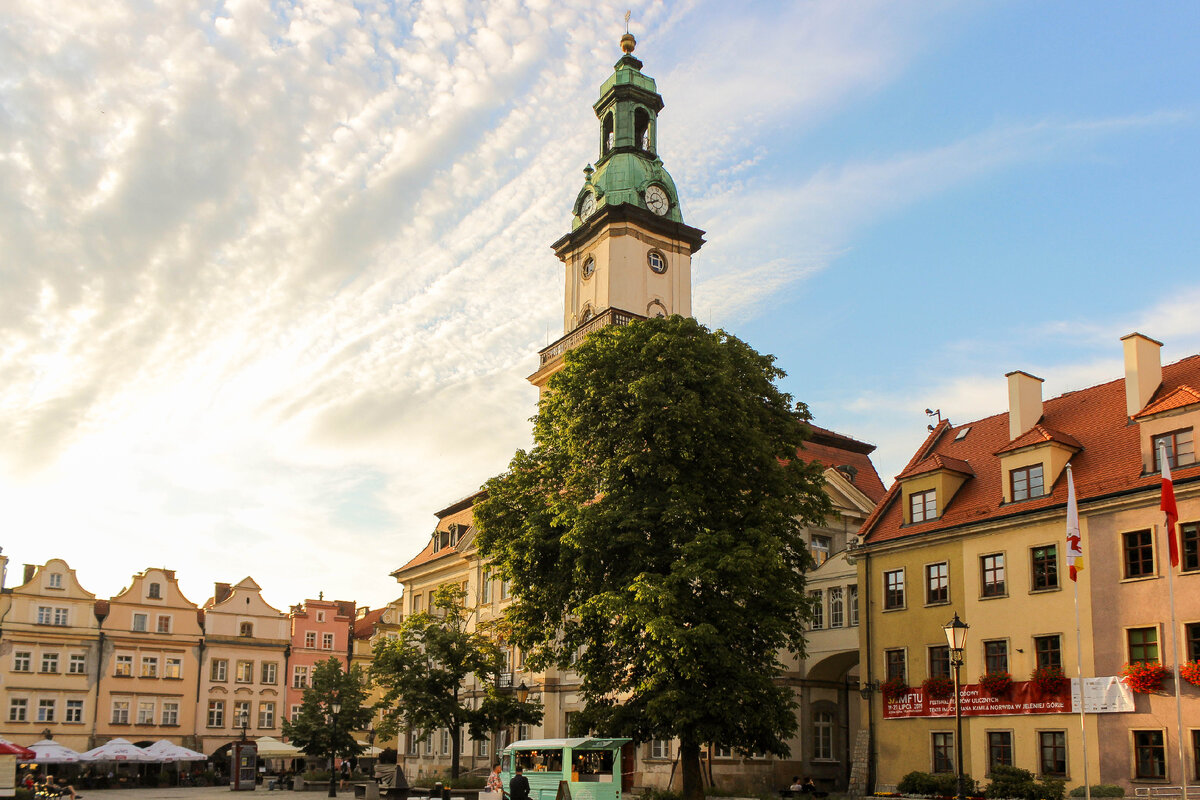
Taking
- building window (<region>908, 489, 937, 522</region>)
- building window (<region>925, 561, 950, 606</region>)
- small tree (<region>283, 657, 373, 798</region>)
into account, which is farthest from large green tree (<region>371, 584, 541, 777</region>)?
small tree (<region>283, 657, 373, 798</region>)

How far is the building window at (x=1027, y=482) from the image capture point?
3122cm

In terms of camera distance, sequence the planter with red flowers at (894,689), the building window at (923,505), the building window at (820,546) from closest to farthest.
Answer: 1. the planter with red flowers at (894,689)
2. the building window at (923,505)
3. the building window at (820,546)

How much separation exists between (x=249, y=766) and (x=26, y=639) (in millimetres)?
17295

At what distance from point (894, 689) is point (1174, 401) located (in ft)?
38.0

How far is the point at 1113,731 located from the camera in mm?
27547

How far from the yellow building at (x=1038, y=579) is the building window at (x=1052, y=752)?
0.04 m

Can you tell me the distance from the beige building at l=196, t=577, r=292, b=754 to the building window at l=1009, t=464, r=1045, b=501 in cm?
5560

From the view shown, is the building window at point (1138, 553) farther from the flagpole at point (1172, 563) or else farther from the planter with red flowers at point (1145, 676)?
the planter with red flowers at point (1145, 676)

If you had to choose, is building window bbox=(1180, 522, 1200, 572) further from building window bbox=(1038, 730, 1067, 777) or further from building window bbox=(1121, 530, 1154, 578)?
building window bbox=(1038, 730, 1067, 777)

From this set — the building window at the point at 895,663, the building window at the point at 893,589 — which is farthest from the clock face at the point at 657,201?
the building window at the point at 895,663

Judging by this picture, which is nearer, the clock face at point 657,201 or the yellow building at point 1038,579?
the yellow building at point 1038,579

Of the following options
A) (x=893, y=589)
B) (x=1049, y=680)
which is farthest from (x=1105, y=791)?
(x=893, y=589)

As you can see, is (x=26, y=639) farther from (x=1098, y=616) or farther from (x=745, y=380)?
(x=1098, y=616)

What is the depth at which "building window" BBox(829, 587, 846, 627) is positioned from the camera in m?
39.0
